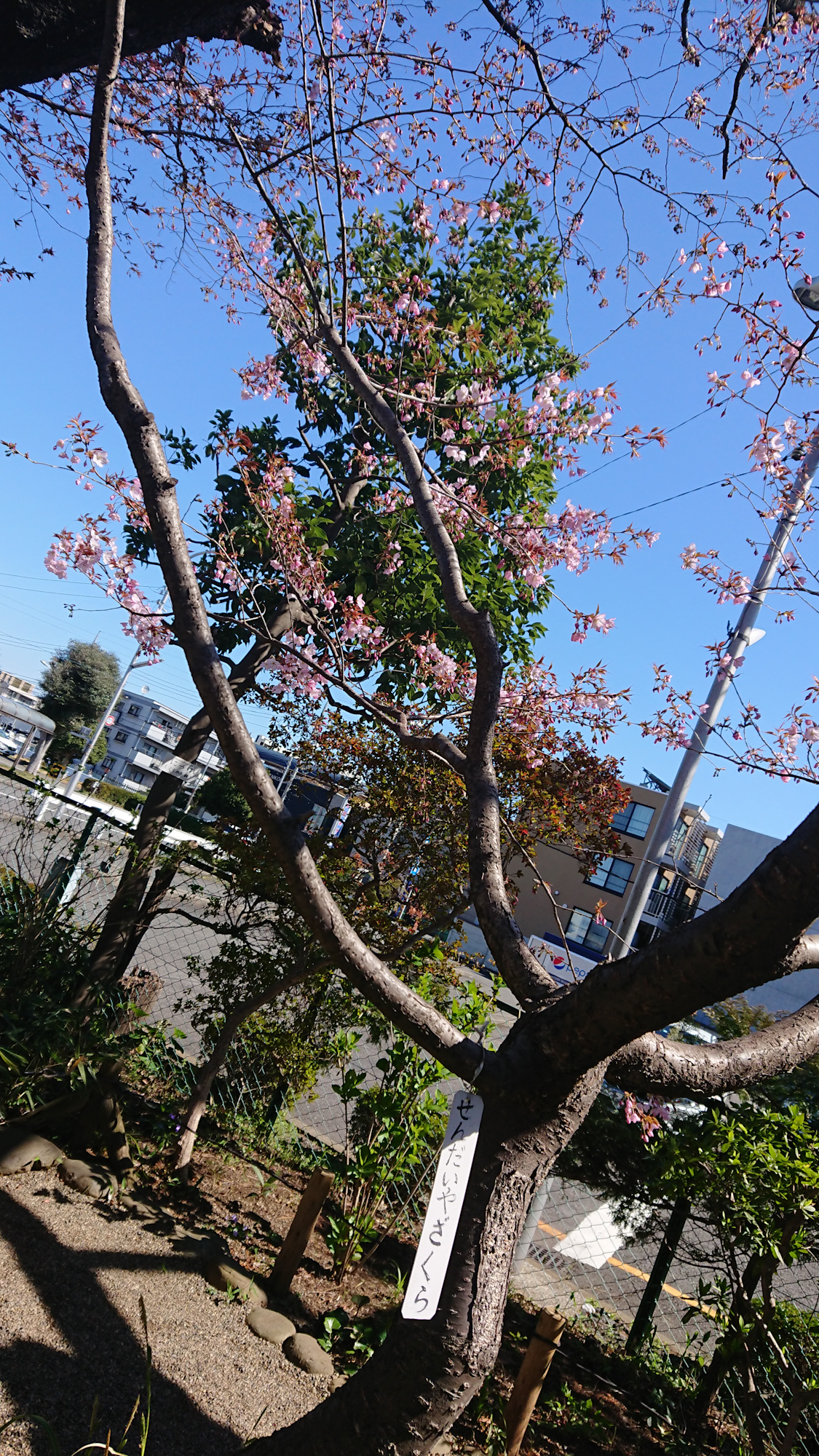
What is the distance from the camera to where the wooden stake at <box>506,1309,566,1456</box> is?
2994mm

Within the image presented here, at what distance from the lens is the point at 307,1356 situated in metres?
3.05

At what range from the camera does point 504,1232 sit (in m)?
2.06

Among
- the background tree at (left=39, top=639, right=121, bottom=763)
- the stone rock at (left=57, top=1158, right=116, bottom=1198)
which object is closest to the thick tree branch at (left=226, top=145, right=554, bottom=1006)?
the stone rock at (left=57, top=1158, right=116, bottom=1198)

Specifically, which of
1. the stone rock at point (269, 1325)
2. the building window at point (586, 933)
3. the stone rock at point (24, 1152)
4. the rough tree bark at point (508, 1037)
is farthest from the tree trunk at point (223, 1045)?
the building window at point (586, 933)

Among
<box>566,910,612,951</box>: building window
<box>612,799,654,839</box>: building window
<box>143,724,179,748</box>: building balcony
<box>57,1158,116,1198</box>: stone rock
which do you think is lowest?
<box>57,1158,116,1198</box>: stone rock

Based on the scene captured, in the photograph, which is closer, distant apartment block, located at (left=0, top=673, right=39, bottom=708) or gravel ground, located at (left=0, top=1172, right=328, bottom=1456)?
gravel ground, located at (left=0, top=1172, right=328, bottom=1456)

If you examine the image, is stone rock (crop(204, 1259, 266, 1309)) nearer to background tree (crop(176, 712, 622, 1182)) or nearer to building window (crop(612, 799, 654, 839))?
background tree (crop(176, 712, 622, 1182))

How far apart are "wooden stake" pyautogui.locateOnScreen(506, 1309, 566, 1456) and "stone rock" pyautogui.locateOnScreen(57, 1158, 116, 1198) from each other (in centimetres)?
192

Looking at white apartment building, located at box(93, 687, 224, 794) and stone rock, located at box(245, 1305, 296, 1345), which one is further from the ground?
white apartment building, located at box(93, 687, 224, 794)

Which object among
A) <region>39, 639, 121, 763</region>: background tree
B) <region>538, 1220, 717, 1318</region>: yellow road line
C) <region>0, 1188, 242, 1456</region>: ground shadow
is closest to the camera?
<region>0, 1188, 242, 1456</region>: ground shadow

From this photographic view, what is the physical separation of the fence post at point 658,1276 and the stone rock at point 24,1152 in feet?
9.88

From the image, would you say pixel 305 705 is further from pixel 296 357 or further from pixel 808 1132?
pixel 808 1132

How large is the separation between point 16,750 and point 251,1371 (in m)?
37.0

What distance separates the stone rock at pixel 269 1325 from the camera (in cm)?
311
